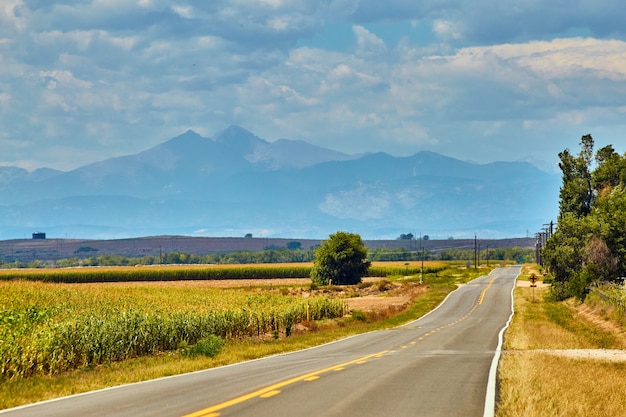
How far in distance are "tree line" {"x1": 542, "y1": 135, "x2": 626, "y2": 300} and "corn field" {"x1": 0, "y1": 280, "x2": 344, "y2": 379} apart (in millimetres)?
37296

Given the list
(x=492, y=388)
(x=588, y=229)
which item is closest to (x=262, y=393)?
(x=492, y=388)

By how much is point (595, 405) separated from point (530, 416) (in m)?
3.07

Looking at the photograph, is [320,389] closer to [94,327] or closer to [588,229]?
[94,327]

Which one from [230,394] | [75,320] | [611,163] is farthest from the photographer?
[611,163]

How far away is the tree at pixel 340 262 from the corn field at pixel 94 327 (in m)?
80.8

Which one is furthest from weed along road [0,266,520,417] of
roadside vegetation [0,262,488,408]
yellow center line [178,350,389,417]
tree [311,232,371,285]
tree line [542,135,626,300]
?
tree [311,232,371,285]

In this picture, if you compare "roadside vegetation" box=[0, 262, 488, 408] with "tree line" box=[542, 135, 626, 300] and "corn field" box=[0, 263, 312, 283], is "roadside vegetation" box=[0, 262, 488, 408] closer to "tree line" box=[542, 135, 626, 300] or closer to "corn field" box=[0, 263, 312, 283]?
"tree line" box=[542, 135, 626, 300]

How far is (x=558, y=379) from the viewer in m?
22.3

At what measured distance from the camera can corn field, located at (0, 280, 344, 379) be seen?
26094 mm

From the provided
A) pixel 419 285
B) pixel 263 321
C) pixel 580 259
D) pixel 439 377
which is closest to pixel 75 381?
pixel 439 377

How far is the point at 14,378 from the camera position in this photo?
76.5 ft

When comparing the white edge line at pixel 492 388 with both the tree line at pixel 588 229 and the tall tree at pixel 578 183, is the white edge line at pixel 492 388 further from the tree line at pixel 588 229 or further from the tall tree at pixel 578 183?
the tall tree at pixel 578 183

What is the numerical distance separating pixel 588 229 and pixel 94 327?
63.7 m

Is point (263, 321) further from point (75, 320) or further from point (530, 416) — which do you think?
point (530, 416)
